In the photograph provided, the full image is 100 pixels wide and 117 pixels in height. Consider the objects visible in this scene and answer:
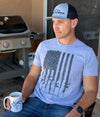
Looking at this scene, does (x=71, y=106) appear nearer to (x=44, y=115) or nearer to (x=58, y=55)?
(x=44, y=115)

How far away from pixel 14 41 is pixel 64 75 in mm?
1393

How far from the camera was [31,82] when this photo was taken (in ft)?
5.15

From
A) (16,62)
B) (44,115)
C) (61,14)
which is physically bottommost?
(16,62)

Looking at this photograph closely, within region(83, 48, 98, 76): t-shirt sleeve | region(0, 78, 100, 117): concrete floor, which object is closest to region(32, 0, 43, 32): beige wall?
region(0, 78, 100, 117): concrete floor

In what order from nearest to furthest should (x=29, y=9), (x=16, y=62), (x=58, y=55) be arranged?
(x=58, y=55) → (x=16, y=62) → (x=29, y=9)

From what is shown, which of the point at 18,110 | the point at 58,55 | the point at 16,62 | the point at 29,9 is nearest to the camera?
the point at 18,110

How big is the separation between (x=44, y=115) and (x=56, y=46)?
1.69 feet

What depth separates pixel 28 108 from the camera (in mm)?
1399

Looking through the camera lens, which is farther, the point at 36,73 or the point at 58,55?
the point at 36,73

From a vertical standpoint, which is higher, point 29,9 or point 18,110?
point 29,9

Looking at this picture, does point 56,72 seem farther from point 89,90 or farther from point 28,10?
point 28,10

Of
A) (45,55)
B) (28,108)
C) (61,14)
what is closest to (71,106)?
(28,108)

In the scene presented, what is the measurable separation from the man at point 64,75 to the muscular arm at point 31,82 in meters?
0.06

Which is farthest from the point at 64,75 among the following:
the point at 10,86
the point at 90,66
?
the point at 10,86
